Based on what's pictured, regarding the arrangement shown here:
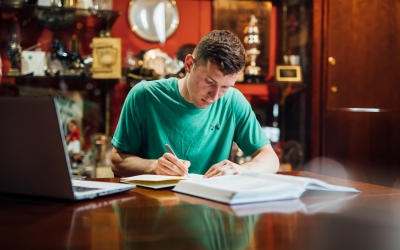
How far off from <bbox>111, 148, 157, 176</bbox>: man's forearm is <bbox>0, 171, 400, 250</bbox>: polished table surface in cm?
54

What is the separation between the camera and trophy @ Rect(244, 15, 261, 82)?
Result: 3394 mm

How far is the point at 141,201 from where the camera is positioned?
115 centimetres

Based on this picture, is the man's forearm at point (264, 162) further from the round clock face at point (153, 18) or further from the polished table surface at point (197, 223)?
the round clock face at point (153, 18)

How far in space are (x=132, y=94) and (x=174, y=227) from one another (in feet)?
4.05

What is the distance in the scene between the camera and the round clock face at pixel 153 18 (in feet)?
11.2

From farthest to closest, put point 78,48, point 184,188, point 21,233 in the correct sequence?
1. point 78,48
2. point 184,188
3. point 21,233

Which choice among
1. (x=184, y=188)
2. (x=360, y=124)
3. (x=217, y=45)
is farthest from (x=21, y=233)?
(x=360, y=124)

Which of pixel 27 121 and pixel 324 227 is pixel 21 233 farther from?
pixel 324 227

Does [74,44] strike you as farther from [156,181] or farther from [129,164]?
[156,181]

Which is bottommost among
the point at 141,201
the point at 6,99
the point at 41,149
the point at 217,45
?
the point at 141,201

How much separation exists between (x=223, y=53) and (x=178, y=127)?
384 mm

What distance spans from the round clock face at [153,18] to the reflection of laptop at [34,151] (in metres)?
2.41

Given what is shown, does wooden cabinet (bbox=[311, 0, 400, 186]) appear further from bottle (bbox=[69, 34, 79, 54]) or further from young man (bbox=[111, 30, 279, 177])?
bottle (bbox=[69, 34, 79, 54])

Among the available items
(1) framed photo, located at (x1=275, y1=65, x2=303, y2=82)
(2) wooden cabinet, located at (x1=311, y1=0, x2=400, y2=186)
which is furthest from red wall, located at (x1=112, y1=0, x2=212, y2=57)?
(2) wooden cabinet, located at (x1=311, y1=0, x2=400, y2=186)
